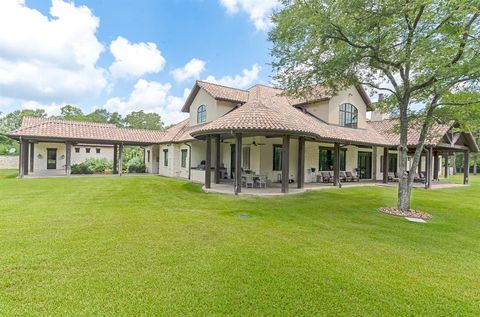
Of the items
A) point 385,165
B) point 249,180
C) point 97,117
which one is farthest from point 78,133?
point 97,117

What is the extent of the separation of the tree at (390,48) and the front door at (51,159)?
1088 inches

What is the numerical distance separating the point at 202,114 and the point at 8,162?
2781 centimetres

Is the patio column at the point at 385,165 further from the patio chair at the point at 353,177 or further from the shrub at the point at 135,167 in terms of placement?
the shrub at the point at 135,167

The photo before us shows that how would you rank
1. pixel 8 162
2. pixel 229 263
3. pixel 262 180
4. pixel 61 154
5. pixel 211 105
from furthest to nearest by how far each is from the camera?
1. pixel 8 162
2. pixel 61 154
3. pixel 211 105
4. pixel 262 180
5. pixel 229 263

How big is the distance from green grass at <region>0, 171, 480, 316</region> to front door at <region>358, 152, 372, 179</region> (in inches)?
490

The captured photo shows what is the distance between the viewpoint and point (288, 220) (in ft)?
26.2

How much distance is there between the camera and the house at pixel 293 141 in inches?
615

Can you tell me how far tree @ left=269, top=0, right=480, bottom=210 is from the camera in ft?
26.4

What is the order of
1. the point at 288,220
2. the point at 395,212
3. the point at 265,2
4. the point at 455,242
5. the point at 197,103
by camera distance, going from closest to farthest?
the point at 455,242, the point at 288,220, the point at 395,212, the point at 265,2, the point at 197,103

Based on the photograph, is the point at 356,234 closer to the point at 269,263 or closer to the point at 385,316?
the point at 269,263

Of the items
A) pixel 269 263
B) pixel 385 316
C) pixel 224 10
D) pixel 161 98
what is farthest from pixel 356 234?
pixel 161 98

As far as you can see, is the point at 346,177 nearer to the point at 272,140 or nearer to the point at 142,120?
the point at 272,140

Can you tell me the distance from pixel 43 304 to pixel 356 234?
6531mm

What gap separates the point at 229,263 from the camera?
462cm
